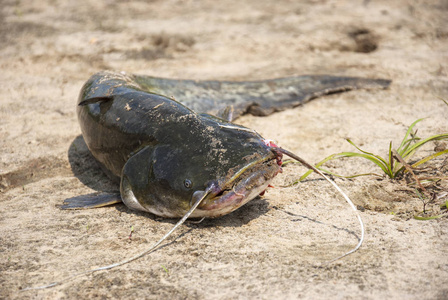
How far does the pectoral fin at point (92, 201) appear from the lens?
8.66 ft

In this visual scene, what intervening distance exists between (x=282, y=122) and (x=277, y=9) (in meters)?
3.48

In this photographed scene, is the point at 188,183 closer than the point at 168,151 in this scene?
Yes

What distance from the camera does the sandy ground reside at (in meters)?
1.99

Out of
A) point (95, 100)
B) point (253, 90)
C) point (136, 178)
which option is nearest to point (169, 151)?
point (136, 178)

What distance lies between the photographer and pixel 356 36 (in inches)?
231

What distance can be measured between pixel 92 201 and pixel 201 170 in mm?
860

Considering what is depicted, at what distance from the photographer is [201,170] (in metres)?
2.26

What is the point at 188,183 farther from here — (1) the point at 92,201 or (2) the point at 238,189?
(1) the point at 92,201

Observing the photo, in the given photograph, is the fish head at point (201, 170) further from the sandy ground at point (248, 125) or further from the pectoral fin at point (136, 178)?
the sandy ground at point (248, 125)

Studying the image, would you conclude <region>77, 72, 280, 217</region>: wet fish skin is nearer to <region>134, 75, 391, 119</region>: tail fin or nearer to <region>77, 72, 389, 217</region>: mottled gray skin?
<region>77, 72, 389, 217</region>: mottled gray skin

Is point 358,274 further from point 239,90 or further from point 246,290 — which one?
point 239,90

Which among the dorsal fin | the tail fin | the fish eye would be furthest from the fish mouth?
the tail fin

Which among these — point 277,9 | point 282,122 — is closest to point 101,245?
point 282,122

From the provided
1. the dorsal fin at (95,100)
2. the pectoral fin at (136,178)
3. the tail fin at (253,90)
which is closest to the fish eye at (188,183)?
the pectoral fin at (136,178)
